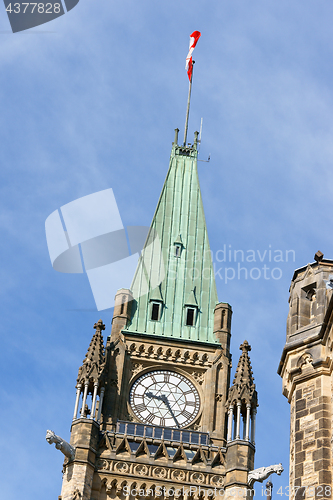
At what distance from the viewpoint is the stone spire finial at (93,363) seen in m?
43.9

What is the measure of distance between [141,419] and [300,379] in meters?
25.3

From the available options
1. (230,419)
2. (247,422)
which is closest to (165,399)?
(230,419)

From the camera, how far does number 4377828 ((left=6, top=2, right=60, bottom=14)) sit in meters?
33.6

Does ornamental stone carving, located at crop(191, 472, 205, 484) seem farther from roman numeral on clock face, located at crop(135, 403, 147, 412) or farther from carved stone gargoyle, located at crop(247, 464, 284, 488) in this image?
roman numeral on clock face, located at crop(135, 403, 147, 412)

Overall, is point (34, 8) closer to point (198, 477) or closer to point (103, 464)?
point (103, 464)

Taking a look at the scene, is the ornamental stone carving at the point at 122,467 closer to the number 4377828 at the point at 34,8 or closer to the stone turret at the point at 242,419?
the stone turret at the point at 242,419

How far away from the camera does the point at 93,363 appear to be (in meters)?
44.3

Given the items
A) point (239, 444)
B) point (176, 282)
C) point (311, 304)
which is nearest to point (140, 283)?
point (176, 282)

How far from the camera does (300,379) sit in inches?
779

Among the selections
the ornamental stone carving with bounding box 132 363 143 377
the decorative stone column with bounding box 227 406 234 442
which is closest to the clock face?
the ornamental stone carving with bounding box 132 363 143 377

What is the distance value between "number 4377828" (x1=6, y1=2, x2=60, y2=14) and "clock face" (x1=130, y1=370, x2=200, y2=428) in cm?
1790

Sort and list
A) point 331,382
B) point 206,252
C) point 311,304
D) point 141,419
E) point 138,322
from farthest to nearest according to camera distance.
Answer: point 206,252
point 138,322
point 141,419
point 311,304
point 331,382

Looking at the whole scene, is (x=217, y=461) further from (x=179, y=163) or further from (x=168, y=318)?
(x=179, y=163)

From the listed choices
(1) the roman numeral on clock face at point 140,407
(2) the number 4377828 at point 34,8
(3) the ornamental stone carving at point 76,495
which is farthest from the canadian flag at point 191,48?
(3) the ornamental stone carving at point 76,495
